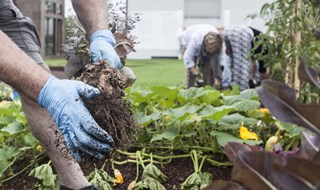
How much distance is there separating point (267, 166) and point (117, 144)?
5.19 ft

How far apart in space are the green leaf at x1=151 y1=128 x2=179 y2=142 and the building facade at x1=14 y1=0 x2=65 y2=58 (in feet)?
10.2

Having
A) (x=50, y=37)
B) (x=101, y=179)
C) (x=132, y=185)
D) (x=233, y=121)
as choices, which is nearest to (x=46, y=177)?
(x=101, y=179)

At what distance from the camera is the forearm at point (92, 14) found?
9.57 feet

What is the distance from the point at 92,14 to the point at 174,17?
1096 inches

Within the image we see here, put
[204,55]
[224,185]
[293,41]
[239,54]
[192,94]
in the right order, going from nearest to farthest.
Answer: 1. [224,185]
2. [192,94]
3. [293,41]
4. [239,54]
5. [204,55]

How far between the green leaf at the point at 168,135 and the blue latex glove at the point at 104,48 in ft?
2.77

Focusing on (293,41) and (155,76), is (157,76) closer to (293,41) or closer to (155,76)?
(155,76)

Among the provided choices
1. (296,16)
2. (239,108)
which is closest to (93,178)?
(239,108)

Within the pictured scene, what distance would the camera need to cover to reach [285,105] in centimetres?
84

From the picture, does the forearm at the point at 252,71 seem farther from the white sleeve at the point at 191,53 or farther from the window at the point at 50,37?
the window at the point at 50,37

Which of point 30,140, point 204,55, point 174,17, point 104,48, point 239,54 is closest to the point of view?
point 104,48

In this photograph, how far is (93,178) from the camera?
10.8ft

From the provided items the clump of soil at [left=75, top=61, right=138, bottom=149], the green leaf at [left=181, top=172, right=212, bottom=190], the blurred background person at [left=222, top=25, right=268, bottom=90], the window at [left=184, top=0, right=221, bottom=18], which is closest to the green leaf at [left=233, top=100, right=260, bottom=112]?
the green leaf at [left=181, top=172, right=212, bottom=190]

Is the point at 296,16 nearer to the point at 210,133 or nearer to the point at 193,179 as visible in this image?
the point at 210,133
